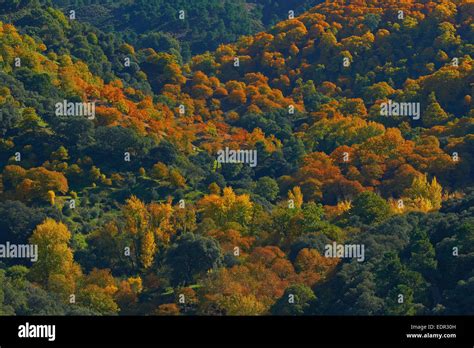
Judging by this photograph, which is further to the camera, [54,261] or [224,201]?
Answer: [224,201]

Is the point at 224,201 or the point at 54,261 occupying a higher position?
the point at 224,201

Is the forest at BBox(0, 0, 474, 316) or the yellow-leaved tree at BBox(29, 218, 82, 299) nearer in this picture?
the forest at BBox(0, 0, 474, 316)

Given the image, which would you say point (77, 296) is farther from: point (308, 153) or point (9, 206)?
point (308, 153)

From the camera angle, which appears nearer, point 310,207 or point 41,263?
point 41,263

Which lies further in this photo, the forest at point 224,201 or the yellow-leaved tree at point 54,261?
the yellow-leaved tree at point 54,261

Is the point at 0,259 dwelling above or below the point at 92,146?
below
